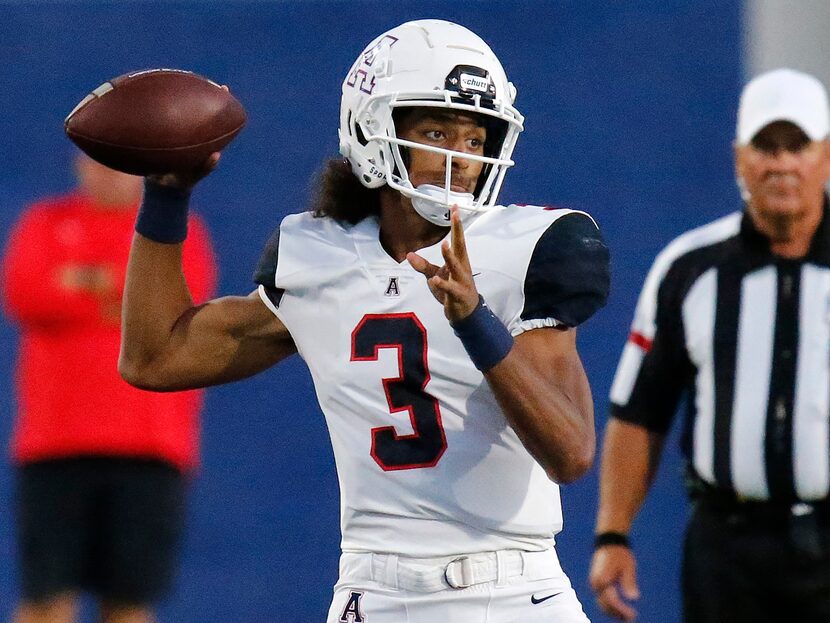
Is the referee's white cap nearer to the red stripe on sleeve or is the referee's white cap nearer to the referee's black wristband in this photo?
the red stripe on sleeve

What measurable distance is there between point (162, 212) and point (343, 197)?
12.2 inches

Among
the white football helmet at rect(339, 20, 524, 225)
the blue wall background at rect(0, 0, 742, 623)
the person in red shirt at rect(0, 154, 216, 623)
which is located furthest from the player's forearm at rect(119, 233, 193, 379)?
the blue wall background at rect(0, 0, 742, 623)

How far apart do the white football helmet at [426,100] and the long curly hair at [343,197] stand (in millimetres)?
49

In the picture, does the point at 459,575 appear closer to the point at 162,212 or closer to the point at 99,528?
the point at 162,212

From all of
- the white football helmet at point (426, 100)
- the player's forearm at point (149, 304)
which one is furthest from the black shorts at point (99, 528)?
the white football helmet at point (426, 100)

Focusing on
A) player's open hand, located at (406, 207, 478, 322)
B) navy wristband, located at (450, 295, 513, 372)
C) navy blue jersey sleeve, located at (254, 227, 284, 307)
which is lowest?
navy wristband, located at (450, 295, 513, 372)

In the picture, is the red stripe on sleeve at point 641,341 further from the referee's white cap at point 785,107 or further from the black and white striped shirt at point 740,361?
the referee's white cap at point 785,107

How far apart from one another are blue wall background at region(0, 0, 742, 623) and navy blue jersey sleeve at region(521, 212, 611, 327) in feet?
9.76

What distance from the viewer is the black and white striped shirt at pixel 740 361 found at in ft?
11.3

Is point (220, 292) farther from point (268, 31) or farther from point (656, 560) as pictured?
point (656, 560)

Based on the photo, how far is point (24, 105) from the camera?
5.46 metres

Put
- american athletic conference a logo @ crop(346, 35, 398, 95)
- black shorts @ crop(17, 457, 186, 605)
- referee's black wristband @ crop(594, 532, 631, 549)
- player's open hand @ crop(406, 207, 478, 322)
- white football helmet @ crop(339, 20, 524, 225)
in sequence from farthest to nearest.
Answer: black shorts @ crop(17, 457, 186, 605)
referee's black wristband @ crop(594, 532, 631, 549)
american athletic conference a logo @ crop(346, 35, 398, 95)
white football helmet @ crop(339, 20, 524, 225)
player's open hand @ crop(406, 207, 478, 322)

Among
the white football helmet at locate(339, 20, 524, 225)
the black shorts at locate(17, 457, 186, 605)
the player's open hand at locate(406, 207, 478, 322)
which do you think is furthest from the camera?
the black shorts at locate(17, 457, 186, 605)

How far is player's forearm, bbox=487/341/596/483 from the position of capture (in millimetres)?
2209
